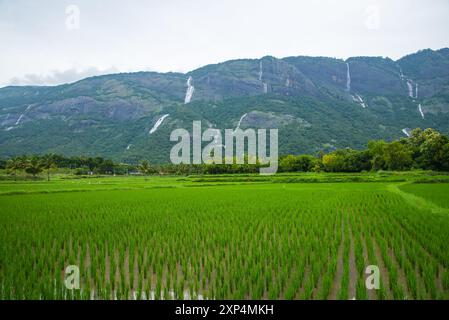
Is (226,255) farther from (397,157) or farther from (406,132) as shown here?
(406,132)

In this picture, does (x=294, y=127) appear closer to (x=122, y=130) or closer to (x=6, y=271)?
(x=122, y=130)

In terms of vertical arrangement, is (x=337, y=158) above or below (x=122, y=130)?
below

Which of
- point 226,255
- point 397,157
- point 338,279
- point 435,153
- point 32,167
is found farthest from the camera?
point 397,157

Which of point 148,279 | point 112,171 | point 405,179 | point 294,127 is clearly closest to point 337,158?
point 405,179

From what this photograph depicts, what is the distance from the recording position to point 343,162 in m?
62.8

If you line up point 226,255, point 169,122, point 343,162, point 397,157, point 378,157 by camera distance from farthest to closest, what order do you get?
1. point 169,122
2. point 343,162
3. point 378,157
4. point 397,157
5. point 226,255

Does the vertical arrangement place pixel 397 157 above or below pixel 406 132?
below

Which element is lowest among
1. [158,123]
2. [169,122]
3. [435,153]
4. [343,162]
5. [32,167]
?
[32,167]

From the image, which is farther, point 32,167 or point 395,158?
point 395,158

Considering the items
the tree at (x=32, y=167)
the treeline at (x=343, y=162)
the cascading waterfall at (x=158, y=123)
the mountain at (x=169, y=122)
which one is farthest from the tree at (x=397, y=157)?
the cascading waterfall at (x=158, y=123)

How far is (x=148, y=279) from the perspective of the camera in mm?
5949

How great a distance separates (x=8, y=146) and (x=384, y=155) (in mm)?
131041

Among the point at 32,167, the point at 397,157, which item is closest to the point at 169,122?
the point at 32,167
